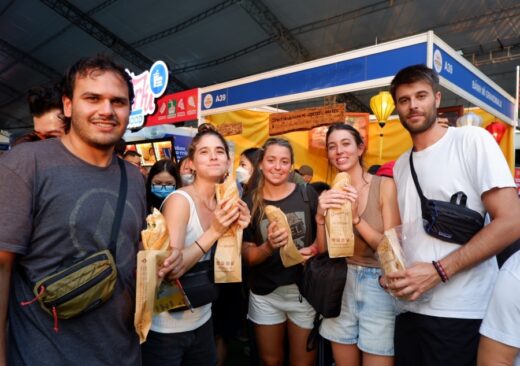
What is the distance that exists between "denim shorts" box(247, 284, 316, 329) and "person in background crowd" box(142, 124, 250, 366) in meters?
0.54

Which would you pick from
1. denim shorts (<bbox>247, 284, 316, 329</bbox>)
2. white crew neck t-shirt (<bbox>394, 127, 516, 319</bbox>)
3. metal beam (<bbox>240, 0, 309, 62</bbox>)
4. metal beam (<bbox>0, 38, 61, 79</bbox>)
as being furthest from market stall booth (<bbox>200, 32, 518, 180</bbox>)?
metal beam (<bbox>0, 38, 61, 79</bbox>)

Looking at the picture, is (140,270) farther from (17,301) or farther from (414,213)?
(414,213)

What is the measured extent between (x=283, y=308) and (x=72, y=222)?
1.65 meters

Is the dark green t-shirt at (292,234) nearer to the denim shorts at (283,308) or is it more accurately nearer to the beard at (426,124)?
the denim shorts at (283,308)

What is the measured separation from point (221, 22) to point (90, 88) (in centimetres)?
1135

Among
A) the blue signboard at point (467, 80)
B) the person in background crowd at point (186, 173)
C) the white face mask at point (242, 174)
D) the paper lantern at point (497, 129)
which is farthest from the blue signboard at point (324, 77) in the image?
the paper lantern at point (497, 129)

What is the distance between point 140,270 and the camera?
54.6 inches

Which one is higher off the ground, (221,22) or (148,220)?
(221,22)

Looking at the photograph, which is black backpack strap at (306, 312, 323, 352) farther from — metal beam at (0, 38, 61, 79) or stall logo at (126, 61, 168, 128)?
metal beam at (0, 38, 61, 79)

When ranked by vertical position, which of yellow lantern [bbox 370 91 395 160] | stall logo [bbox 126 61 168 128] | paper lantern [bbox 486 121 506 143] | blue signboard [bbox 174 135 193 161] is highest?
stall logo [bbox 126 61 168 128]

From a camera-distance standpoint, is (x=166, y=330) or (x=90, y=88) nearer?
(x=90, y=88)

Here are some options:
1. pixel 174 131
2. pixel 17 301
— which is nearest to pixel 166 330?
pixel 17 301

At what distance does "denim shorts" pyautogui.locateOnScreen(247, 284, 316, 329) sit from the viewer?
2.42 meters

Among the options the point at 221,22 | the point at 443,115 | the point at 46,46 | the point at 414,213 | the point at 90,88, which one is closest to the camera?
the point at 90,88
